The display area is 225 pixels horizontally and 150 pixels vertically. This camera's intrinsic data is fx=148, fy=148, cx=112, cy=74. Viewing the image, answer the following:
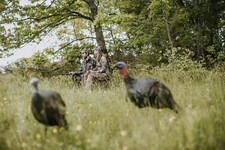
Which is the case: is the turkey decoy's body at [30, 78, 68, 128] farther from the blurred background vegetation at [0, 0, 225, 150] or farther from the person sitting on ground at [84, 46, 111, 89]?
the person sitting on ground at [84, 46, 111, 89]

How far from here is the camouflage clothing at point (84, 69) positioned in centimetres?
560

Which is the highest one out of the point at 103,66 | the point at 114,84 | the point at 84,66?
the point at 84,66

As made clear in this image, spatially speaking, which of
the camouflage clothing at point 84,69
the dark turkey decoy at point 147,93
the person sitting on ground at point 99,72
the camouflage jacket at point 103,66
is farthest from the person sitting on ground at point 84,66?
the dark turkey decoy at point 147,93

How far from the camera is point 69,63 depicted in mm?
7051

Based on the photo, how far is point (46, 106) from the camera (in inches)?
67.9

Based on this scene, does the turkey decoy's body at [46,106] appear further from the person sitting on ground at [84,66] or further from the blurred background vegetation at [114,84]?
the person sitting on ground at [84,66]

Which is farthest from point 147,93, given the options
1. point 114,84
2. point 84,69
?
point 84,69

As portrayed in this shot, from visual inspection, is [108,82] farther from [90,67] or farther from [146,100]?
[146,100]

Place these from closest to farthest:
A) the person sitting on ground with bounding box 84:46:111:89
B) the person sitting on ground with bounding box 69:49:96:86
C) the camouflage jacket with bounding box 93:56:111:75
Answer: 1. the person sitting on ground with bounding box 84:46:111:89
2. the camouflage jacket with bounding box 93:56:111:75
3. the person sitting on ground with bounding box 69:49:96:86

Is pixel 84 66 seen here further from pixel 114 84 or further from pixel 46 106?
pixel 46 106

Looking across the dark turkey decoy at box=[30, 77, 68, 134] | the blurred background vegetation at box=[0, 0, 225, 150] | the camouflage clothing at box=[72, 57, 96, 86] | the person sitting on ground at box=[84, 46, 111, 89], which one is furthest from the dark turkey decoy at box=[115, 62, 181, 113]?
the camouflage clothing at box=[72, 57, 96, 86]

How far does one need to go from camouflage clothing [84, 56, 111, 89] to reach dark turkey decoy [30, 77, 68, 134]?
9.84 feet

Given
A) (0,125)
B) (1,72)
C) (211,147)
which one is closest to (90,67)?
(0,125)

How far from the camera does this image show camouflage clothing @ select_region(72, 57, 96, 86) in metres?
5.60
